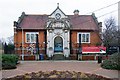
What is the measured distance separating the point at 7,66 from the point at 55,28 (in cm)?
1965

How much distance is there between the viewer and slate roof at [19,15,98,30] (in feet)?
149

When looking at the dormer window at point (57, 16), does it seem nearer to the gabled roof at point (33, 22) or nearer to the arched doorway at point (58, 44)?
the gabled roof at point (33, 22)

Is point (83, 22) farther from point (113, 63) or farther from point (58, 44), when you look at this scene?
point (113, 63)

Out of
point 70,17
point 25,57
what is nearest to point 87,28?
A: point 70,17

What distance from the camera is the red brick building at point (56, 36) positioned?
44.0 m

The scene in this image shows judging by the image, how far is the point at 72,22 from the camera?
4691 centimetres

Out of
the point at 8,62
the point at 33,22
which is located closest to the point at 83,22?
the point at 33,22

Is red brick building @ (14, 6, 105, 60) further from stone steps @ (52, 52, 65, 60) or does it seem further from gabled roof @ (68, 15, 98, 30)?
stone steps @ (52, 52, 65, 60)

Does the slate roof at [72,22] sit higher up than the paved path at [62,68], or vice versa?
the slate roof at [72,22]

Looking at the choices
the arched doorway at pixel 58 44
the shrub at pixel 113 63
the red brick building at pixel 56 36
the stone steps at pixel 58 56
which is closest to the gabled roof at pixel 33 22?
the red brick building at pixel 56 36

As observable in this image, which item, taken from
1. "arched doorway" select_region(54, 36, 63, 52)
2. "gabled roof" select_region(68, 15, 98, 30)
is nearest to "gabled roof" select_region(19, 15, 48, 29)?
"arched doorway" select_region(54, 36, 63, 52)

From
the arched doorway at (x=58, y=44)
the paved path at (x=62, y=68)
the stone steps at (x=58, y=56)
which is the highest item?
the arched doorway at (x=58, y=44)

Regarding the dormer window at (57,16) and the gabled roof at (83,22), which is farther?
the gabled roof at (83,22)

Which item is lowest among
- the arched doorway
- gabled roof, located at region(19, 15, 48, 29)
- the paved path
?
the paved path
